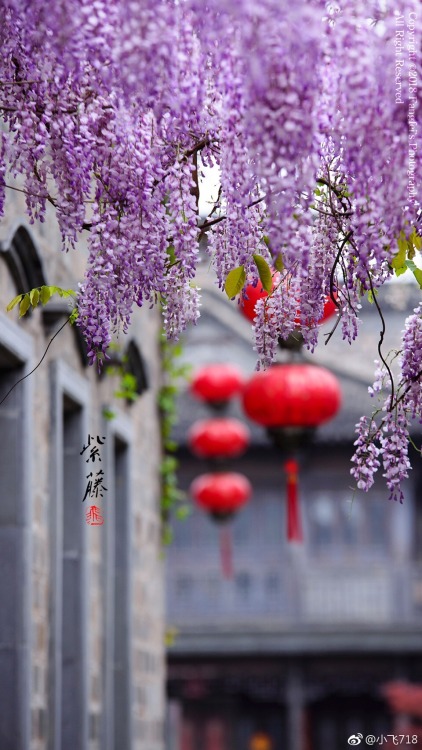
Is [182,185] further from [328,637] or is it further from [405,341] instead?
[328,637]

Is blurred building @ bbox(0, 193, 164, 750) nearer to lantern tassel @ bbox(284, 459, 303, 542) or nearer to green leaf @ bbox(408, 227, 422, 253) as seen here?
green leaf @ bbox(408, 227, 422, 253)

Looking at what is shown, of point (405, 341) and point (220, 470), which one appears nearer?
point (405, 341)

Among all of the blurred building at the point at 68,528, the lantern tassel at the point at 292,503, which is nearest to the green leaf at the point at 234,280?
the blurred building at the point at 68,528

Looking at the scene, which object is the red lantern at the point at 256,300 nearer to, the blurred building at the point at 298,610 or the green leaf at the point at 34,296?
the green leaf at the point at 34,296

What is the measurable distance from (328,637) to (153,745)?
35.0 feet

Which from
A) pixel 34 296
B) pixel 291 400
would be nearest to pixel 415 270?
pixel 34 296

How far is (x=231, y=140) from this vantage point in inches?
158

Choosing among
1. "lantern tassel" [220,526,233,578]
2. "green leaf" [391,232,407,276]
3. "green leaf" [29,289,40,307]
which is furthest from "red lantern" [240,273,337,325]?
"lantern tassel" [220,526,233,578]

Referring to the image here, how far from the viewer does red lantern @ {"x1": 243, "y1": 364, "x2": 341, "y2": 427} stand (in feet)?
51.3

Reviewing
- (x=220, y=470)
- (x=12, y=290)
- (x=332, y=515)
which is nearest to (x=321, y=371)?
(x=220, y=470)

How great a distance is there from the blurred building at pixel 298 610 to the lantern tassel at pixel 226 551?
0.23m

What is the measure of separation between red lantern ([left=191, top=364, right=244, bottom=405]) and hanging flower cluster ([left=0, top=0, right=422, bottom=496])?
14.8m

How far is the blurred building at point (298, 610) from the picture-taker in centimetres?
2167

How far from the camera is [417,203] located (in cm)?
405
